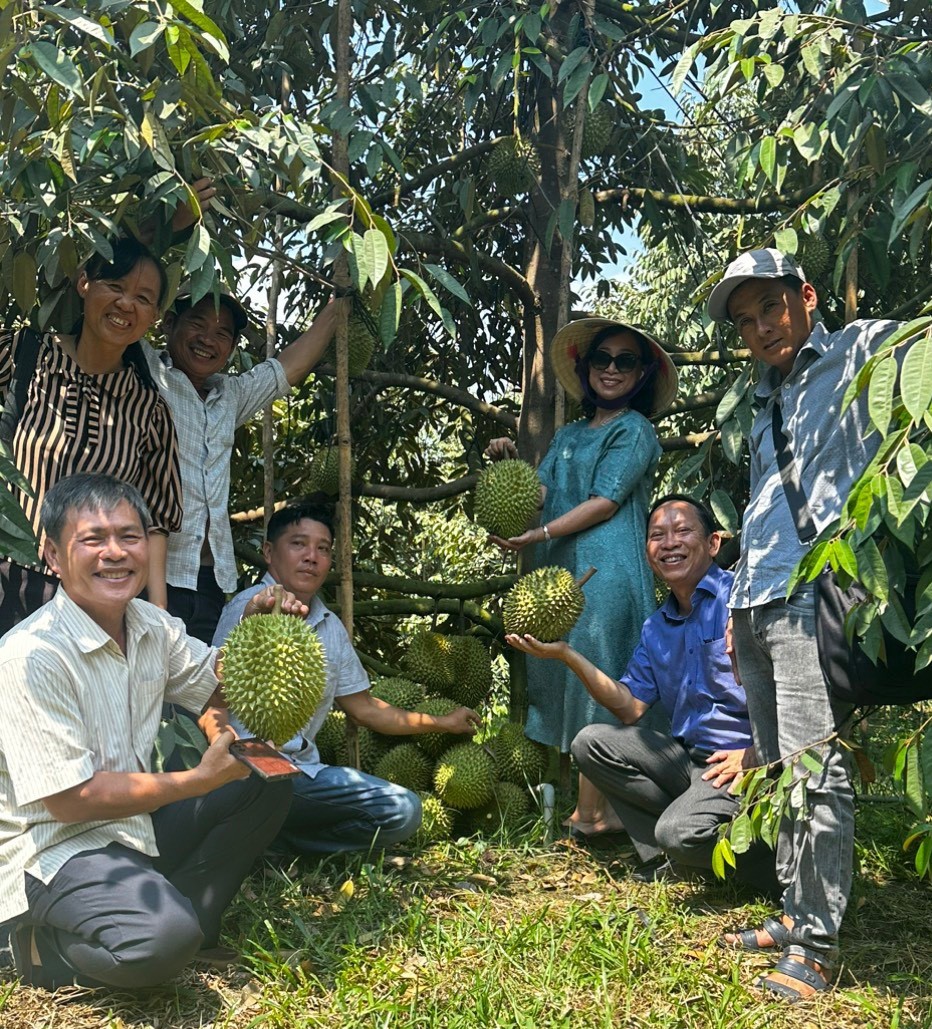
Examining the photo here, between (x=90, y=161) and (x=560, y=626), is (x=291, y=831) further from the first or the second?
(x=90, y=161)

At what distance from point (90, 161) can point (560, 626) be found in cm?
188

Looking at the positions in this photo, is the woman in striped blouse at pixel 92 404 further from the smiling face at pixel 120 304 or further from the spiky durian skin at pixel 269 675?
the spiky durian skin at pixel 269 675

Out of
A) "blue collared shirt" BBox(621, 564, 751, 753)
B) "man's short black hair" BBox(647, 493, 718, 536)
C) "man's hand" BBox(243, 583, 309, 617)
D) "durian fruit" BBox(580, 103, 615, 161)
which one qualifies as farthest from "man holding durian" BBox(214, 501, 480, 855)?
"durian fruit" BBox(580, 103, 615, 161)

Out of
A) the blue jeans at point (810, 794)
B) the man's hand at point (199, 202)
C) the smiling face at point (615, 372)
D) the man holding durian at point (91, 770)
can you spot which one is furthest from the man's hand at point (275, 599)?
the smiling face at point (615, 372)

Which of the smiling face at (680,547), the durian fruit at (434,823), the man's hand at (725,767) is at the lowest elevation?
the durian fruit at (434,823)

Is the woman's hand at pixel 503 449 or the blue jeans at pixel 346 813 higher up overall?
the woman's hand at pixel 503 449

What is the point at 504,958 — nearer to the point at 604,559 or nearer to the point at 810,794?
the point at 810,794

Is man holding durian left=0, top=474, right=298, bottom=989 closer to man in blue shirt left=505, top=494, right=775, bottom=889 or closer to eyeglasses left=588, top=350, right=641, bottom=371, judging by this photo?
man in blue shirt left=505, top=494, right=775, bottom=889

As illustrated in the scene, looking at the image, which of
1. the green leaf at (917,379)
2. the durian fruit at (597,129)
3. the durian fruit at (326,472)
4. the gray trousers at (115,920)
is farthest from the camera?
the durian fruit at (597,129)

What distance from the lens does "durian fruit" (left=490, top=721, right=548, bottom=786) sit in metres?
3.92

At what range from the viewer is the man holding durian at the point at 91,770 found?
2.41 m

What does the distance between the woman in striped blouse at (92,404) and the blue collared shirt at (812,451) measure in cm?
160

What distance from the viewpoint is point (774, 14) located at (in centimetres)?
299

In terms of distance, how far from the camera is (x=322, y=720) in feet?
11.8
